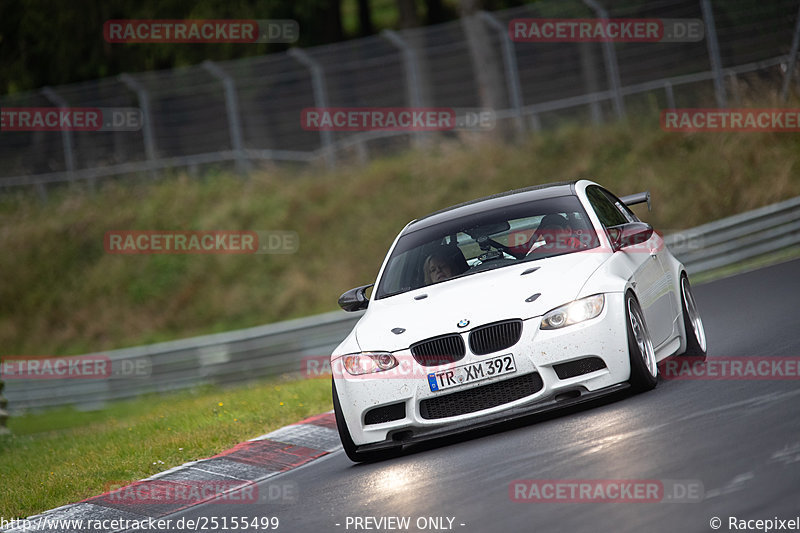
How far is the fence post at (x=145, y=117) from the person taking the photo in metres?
25.5

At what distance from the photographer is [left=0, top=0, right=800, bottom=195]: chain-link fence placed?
23.2 meters

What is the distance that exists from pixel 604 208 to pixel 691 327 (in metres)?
1.18

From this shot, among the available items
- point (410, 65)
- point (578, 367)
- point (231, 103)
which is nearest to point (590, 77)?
point (410, 65)

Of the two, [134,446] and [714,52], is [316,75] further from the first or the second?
[134,446]

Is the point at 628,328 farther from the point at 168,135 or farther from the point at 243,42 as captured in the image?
the point at 243,42

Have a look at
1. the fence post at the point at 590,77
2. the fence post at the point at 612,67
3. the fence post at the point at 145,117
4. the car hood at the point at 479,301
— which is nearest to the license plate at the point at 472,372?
the car hood at the point at 479,301

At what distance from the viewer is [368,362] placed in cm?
801

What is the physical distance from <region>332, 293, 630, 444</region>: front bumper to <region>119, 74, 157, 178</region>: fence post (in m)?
18.7

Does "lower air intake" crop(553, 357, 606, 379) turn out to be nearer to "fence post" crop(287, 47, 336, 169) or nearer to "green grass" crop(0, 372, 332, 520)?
"green grass" crop(0, 372, 332, 520)

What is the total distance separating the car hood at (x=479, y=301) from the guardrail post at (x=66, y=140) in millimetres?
19241

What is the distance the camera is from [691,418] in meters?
7.24

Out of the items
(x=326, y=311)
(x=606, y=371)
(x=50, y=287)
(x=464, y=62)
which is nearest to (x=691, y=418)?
(x=606, y=371)

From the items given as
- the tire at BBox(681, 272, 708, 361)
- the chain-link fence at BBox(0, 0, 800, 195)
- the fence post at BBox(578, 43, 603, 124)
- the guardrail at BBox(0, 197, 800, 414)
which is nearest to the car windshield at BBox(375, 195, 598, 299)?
the tire at BBox(681, 272, 708, 361)

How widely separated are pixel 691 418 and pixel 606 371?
684 mm
